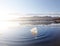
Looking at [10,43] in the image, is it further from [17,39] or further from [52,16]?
[52,16]

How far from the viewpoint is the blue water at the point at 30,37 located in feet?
4.63

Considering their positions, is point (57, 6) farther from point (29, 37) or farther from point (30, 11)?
point (29, 37)

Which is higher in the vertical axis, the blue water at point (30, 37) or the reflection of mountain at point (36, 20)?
the reflection of mountain at point (36, 20)

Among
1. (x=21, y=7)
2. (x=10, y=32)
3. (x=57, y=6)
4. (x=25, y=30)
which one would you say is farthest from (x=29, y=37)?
(x=57, y=6)

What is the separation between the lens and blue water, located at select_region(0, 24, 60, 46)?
55.6 inches

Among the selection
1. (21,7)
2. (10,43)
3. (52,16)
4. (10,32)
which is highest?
(21,7)

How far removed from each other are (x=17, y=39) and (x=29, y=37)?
0.44ft

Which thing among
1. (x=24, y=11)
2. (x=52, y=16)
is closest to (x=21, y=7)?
(x=24, y=11)

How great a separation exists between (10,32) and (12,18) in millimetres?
160

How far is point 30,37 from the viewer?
1.44m

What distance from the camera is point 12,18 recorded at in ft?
4.72

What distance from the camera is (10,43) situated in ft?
4.65

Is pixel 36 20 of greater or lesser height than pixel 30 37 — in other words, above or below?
above

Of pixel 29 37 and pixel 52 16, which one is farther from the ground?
pixel 52 16
